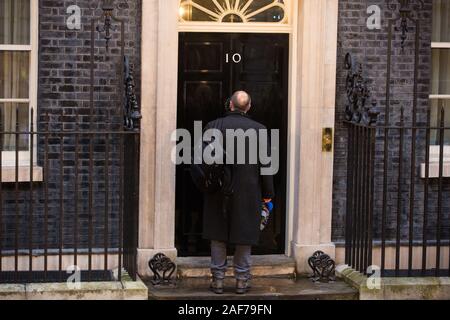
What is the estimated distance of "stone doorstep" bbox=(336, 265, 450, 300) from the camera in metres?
9.79

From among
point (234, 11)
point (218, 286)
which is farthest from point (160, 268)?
point (234, 11)

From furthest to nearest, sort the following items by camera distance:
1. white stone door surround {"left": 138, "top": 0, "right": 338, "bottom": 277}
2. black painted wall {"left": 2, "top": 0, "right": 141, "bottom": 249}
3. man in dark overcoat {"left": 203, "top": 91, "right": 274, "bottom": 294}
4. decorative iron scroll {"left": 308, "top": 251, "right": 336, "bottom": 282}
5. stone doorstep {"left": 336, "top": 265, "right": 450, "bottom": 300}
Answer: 1. decorative iron scroll {"left": 308, "top": 251, "right": 336, "bottom": 282}
2. white stone door surround {"left": 138, "top": 0, "right": 338, "bottom": 277}
3. black painted wall {"left": 2, "top": 0, "right": 141, "bottom": 249}
4. stone doorstep {"left": 336, "top": 265, "right": 450, "bottom": 300}
5. man in dark overcoat {"left": 203, "top": 91, "right": 274, "bottom": 294}

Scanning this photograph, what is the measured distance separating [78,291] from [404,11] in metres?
4.05

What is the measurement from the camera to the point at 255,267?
10.6 metres

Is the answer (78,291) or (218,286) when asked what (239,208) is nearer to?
(218,286)

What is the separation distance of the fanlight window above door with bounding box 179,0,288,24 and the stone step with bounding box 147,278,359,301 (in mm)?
2498

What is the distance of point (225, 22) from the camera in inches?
423

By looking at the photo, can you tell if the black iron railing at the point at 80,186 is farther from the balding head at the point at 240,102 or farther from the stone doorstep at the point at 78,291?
the balding head at the point at 240,102

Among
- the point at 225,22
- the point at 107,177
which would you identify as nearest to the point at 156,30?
the point at 225,22

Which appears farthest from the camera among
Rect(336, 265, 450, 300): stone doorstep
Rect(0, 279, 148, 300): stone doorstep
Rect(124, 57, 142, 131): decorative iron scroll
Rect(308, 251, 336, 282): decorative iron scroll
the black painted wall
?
Rect(308, 251, 336, 282): decorative iron scroll

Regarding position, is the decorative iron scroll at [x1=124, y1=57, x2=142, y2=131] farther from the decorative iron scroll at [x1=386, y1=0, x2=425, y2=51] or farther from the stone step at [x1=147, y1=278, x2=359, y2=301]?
the decorative iron scroll at [x1=386, y1=0, x2=425, y2=51]

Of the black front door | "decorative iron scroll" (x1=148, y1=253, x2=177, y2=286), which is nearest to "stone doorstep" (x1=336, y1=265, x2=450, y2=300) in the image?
the black front door
